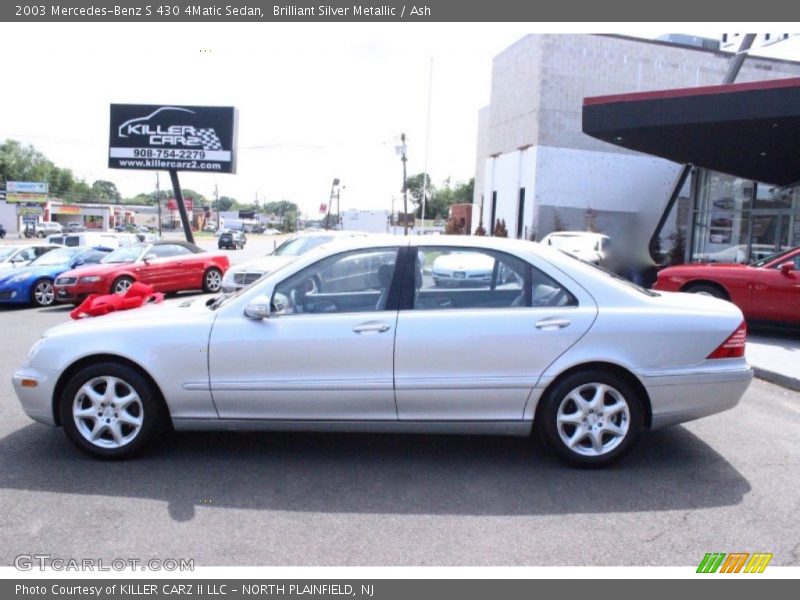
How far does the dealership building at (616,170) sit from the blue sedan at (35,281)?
14.8 m

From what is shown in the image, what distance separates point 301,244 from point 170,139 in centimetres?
1210

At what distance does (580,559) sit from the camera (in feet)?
11.5

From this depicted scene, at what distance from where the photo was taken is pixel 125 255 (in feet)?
49.8

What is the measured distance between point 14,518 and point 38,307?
1203cm

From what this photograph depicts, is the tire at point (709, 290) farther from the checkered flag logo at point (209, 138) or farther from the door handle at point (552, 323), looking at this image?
the checkered flag logo at point (209, 138)

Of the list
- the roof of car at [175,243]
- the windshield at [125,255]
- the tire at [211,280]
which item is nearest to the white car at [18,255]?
the windshield at [125,255]

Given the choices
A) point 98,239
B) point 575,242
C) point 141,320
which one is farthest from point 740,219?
point 98,239

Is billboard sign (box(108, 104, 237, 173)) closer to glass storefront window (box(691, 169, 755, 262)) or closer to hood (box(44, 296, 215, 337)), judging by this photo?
glass storefront window (box(691, 169, 755, 262))

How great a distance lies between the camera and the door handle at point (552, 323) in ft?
15.0

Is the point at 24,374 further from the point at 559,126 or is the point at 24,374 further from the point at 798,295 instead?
the point at 559,126

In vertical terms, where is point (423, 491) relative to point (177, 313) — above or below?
below

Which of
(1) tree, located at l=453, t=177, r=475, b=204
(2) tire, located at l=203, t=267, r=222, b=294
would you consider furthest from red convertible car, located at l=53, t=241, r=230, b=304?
(1) tree, located at l=453, t=177, r=475, b=204

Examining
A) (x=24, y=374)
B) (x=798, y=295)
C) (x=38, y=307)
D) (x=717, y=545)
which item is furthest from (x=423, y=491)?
(x=38, y=307)

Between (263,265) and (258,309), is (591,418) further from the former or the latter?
(263,265)
